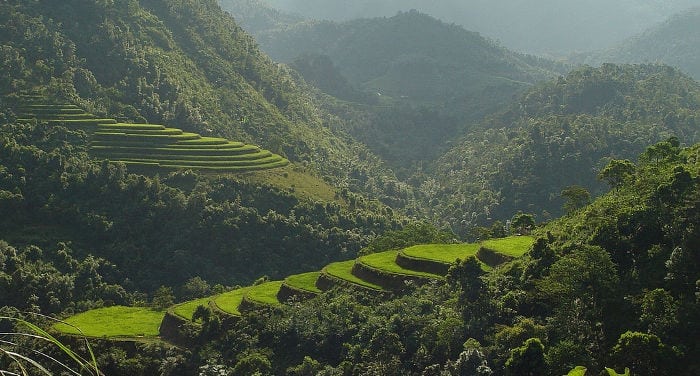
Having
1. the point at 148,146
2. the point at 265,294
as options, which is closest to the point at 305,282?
the point at 265,294

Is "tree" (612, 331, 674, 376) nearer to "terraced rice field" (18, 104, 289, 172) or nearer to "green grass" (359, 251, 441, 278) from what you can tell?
"green grass" (359, 251, 441, 278)

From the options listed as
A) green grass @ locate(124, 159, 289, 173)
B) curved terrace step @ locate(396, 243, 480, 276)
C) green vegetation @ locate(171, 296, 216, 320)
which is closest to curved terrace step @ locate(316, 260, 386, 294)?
curved terrace step @ locate(396, 243, 480, 276)

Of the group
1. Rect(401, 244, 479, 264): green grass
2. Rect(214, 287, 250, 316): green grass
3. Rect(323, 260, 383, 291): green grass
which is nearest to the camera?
Rect(323, 260, 383, 291): green grass

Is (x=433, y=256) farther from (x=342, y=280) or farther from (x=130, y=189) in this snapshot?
(x=130, y=189)

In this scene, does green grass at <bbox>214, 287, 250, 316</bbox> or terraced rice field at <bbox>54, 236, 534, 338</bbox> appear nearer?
terraced rice field at <bbox>54, 236, 534, 338</bbox>

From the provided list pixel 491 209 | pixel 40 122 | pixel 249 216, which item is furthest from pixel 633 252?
pixel 491 209

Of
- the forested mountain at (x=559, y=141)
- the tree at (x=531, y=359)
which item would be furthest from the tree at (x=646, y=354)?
the forested mountain at (x=559, y=141)

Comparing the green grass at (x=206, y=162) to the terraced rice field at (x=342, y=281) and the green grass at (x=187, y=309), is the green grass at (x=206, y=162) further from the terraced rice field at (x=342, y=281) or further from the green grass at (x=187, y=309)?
the green grass at (x=187, y=309)

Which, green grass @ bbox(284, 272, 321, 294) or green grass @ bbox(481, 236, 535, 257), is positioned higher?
green grass @ bbox(481, 236, 535, 257)
